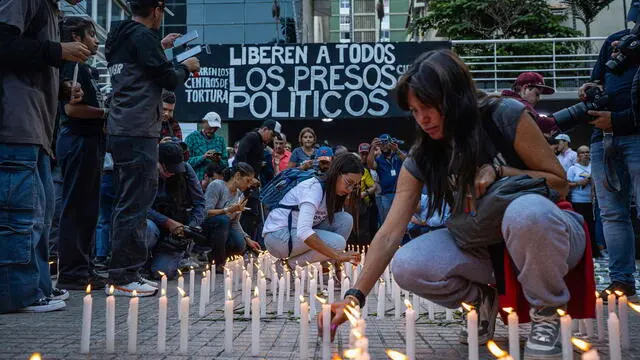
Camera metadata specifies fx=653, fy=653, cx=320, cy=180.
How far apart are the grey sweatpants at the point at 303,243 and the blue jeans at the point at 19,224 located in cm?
263

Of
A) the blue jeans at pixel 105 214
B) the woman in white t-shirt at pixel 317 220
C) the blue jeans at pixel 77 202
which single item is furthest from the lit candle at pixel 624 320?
the blue jeans at pixel 105 214

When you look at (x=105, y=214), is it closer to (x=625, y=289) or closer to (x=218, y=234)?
(x=218, y=234)

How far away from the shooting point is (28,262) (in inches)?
170

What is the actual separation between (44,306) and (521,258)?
126 inches

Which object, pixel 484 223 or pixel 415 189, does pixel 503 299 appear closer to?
pixel 484 223

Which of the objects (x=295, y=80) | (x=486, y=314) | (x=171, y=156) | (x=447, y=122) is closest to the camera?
(x=447, y=122)

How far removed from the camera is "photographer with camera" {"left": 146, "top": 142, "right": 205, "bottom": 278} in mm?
7211

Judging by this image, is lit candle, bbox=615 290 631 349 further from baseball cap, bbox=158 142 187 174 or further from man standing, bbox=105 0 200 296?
baseball cap, bbox=158 142 187 174

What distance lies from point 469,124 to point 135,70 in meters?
3.27

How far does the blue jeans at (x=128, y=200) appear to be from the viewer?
16.9 ft

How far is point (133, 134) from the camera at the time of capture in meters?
5.16

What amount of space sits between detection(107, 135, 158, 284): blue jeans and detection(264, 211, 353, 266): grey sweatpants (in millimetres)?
1727

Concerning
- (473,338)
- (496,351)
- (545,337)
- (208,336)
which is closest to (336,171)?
(208,336)

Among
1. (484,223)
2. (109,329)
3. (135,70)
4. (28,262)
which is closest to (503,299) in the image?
(484,223)
